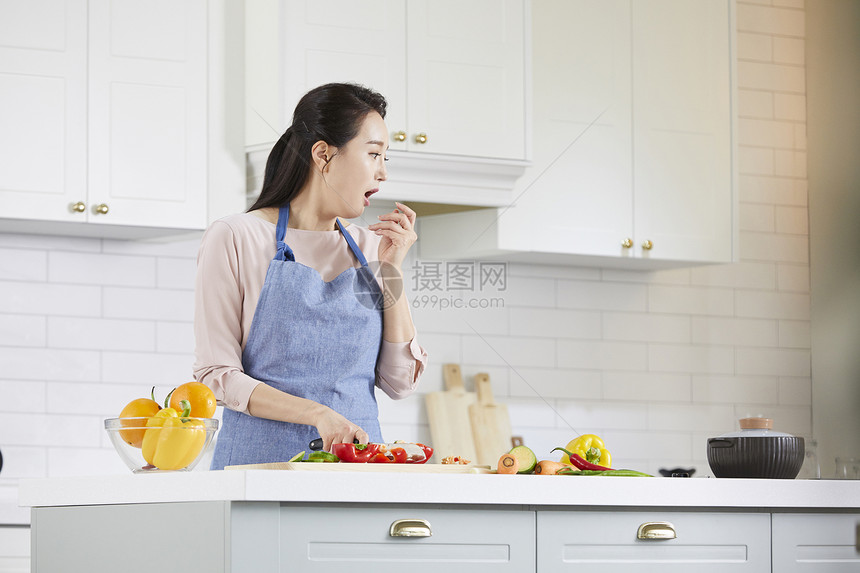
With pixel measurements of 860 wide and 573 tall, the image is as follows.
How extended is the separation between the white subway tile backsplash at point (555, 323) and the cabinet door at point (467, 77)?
75 centimetres

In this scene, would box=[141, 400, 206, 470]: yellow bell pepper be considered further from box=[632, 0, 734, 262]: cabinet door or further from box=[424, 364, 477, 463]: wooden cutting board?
box=[632, 0, 734, 262]: cabinet door

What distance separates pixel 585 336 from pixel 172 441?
264cm

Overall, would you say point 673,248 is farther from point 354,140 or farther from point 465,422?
point 354,140

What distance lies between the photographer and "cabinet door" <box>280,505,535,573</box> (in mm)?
1503

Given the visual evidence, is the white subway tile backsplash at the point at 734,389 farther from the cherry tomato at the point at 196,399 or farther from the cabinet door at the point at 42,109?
the cherry tomato at the point at 196,399

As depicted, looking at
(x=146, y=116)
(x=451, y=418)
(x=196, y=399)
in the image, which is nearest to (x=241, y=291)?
(x=196, y=399)

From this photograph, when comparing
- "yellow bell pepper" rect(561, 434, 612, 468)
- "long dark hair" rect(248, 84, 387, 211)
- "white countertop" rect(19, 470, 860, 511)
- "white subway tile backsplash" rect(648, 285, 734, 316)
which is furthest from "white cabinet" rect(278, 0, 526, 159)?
"white countertop" rect(19, 470, 860, 511)

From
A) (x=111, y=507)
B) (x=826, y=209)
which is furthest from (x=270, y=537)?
(x=826, y=209)

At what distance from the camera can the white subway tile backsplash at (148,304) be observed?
3475mm

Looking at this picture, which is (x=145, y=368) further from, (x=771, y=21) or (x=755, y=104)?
(x=771, y=21)

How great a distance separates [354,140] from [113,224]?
4.01ft

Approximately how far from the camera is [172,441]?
1.63 metres

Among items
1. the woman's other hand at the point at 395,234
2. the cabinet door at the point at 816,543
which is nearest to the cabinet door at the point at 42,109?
the woman's other hand at the point at 395,234

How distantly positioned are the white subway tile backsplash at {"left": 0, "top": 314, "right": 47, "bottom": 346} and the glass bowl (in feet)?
6.08
